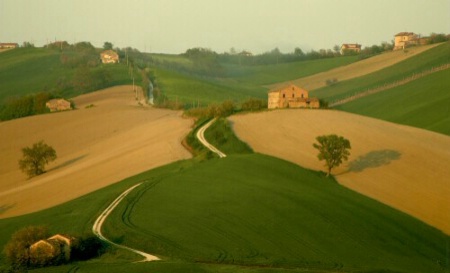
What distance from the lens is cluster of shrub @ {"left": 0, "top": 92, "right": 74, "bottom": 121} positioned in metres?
113

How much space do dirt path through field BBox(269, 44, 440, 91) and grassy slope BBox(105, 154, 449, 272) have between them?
288 feet

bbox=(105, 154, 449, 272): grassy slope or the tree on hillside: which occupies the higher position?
the tree on hillside

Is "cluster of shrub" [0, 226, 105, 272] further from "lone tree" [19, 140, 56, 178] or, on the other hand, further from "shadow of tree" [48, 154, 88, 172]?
"shadow of tree" [48, 154, 88, 172]

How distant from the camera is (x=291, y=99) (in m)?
94.7

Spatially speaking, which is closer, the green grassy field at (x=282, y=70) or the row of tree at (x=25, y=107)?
the row of tree at (x=25, y=107)

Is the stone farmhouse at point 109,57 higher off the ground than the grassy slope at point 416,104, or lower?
higher

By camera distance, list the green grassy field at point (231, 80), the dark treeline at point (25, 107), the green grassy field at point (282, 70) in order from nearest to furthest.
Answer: the dark treeline at point (25, 107) → the green grassy field at point (231, 80) → the green grassy field at point (282, 70)

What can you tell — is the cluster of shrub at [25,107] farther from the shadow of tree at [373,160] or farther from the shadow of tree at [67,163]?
the shadow of tree at [373,160]

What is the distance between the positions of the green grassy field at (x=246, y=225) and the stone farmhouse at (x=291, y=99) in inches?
1385

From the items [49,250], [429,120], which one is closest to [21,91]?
[429,120]

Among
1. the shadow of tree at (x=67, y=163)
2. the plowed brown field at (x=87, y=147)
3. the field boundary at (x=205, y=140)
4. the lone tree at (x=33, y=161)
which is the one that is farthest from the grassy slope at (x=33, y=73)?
the field boundary at (x=205, y=140)

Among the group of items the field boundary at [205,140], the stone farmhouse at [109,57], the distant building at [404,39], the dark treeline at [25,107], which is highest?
the distant building at [404,39]

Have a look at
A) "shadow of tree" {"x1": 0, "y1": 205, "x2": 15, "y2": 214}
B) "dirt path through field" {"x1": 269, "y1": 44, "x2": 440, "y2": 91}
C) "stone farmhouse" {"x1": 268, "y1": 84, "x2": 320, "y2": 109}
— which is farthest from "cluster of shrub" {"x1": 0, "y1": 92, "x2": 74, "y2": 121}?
"shadow of tree" {"x1": 0, "y1": 205, "x2": 15, "y2": 214}

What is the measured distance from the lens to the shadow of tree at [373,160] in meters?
64.1
